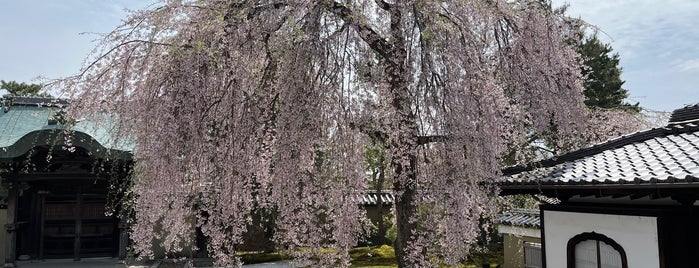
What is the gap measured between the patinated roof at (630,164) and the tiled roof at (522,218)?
211 inches

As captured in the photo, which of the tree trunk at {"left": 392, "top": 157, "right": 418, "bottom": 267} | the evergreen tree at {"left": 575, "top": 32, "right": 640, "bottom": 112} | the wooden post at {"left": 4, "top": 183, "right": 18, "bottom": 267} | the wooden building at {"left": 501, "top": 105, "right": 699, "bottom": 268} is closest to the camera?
the wooden building at {"left": 501, "top": 105, "right": 699, "bottom": 268}

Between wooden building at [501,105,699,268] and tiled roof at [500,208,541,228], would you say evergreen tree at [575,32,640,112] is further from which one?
wooden building at [501,105,699,268]

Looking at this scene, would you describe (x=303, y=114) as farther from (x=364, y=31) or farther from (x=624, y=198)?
(x=624, y=198)

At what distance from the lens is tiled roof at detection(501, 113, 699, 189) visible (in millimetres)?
4414

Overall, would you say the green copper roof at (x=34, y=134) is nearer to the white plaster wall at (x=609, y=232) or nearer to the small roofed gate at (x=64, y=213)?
the small roofed gate at (x=64, y=213)

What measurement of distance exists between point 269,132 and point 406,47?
1.86 metres

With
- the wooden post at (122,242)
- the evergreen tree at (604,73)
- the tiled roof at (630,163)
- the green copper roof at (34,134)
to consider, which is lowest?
the wooden post at (122,242)

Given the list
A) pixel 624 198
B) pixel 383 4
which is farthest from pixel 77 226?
pixel 624 198

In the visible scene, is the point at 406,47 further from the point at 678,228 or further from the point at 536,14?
the point at 678,228

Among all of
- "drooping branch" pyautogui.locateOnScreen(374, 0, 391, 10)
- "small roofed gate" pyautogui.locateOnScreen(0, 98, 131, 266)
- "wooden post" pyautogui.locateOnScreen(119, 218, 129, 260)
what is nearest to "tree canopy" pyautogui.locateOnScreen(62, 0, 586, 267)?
"drooping branch" pyautogui.locateOnScreen(374, 0, 391, 10)

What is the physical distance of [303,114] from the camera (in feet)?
17.4

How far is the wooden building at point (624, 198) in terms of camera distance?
456cm

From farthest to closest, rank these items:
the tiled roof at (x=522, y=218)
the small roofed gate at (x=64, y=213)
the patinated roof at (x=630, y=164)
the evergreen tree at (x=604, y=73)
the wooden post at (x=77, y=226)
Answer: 1. the evergreen tree at (x=604, y=73)
2. the wooden post at (x=77, y=226)
3. the small roofed gate at (x=64, y=213)
4. the tiled roof at (x=522, y=218)
5. the patinated roof at (x=630, y=164)

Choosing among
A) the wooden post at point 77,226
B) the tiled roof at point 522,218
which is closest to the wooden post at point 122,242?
the wooden post at point 77,226
